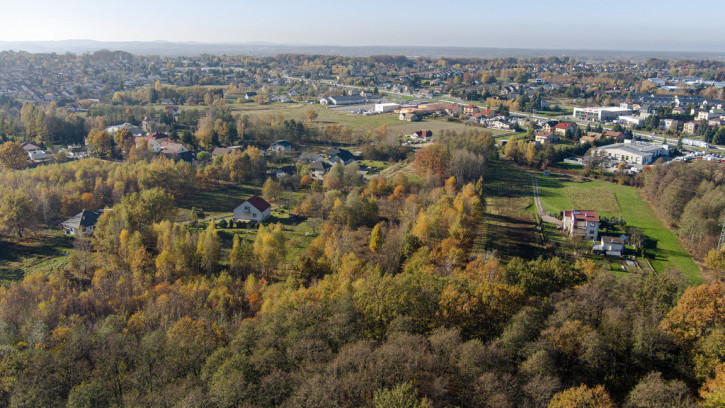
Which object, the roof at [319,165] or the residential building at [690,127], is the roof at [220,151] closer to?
the roof at [319,165]

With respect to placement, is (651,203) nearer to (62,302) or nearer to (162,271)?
(162,271)

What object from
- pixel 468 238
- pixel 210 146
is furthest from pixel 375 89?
pixel 468 238

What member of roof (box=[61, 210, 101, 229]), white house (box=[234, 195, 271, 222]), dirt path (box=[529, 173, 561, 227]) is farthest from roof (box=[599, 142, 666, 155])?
roof (box=[61, 210, 101, 229])

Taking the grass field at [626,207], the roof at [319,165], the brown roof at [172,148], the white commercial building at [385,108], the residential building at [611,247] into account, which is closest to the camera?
the grass field at [626,207]

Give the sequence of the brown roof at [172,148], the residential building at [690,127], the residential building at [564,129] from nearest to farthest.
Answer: the brown roof at [172,148], the residential building at [564,129], the residential building at [690,127]

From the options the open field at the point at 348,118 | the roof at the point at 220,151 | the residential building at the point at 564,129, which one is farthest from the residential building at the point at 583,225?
the residential building at the point at 564,129

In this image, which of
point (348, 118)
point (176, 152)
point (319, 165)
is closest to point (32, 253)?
point (176, 152)
